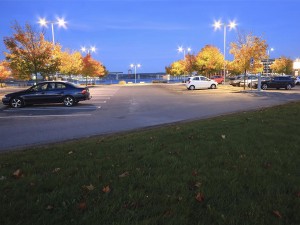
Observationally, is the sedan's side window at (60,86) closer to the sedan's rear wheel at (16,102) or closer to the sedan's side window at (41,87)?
the sedan's side window at (41,87)

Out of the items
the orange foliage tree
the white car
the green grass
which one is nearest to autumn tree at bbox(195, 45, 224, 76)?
the white car

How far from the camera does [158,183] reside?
4.07 m

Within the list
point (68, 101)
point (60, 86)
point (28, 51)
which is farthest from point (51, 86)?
point (28, 51)

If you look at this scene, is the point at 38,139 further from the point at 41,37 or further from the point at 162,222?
the point at 41,37

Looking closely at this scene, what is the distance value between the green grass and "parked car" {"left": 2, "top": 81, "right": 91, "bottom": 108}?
A: 1168cm

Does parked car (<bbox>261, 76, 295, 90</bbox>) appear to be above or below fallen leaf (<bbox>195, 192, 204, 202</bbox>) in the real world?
above

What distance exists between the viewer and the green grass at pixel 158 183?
126 inches

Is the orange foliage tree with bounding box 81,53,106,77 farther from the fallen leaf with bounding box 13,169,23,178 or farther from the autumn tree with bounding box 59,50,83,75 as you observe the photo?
the fallen leaf with bounding box 13,169,23,178

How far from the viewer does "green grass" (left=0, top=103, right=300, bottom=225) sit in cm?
320

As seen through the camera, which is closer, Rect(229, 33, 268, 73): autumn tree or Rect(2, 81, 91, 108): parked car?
Rect(2, 81, 91, 108): parked car

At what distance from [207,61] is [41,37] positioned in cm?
3379

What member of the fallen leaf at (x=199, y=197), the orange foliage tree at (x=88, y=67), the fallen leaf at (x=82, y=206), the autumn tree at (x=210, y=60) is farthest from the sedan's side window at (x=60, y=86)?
the autumn tree at (x=210, y=60)

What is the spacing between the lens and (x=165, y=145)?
20.8 ft

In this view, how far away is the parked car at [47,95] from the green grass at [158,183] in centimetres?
1168
